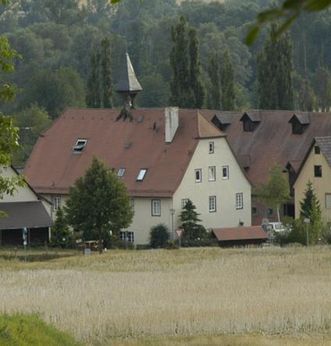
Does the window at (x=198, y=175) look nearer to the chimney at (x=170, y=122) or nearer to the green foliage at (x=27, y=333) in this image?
the chimney at (x=170, y=122)

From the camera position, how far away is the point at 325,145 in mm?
60875

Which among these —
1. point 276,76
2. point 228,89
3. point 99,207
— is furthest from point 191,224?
point 228,89

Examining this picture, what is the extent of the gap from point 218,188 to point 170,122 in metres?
3.58

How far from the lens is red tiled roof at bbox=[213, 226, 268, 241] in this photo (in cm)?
5553

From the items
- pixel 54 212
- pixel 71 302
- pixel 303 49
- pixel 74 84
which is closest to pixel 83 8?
pixel 303 49

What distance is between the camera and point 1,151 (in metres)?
14.6

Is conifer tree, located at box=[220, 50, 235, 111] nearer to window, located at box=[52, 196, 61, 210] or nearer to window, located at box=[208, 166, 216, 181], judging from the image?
window, located at box=[52, 196, 61, 210]

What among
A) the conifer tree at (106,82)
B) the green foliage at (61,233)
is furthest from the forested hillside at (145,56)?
the green foliage at (61,233)

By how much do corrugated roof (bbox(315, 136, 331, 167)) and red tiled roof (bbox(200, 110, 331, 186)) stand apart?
2553 mm

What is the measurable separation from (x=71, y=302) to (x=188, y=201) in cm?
2851

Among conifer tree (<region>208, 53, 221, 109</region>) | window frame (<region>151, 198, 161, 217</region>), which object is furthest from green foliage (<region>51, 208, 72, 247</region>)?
conifer tree (<region>208, 53, 221, 109</region>)

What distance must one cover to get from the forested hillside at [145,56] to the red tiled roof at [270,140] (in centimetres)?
1512

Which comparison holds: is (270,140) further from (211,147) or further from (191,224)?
(191,224)

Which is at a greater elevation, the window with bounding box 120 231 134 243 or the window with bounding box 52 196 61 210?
the window with bounding box 52 196 61 210
